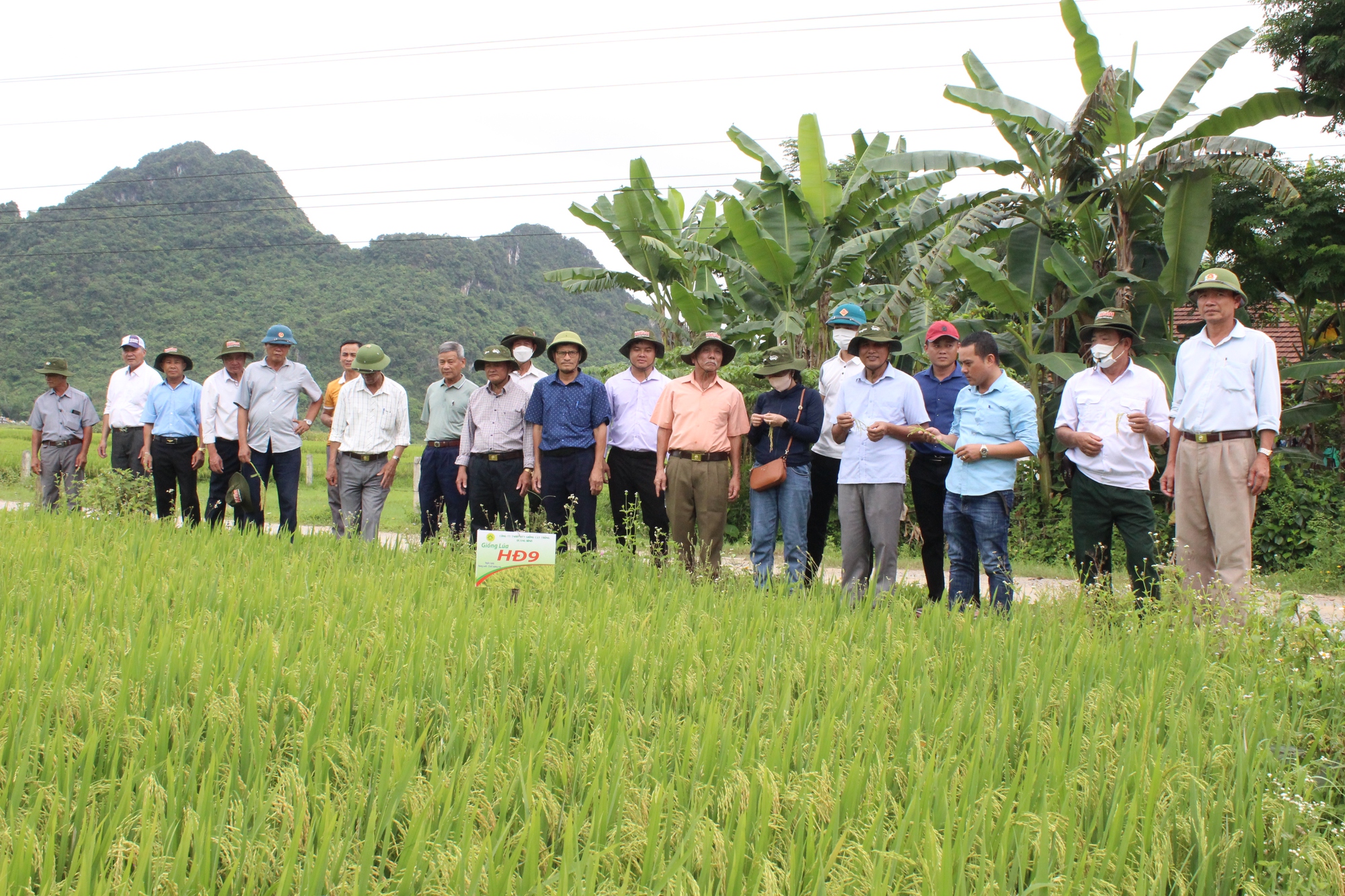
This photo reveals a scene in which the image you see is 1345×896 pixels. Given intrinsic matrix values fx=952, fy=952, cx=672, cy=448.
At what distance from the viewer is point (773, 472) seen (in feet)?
17.1

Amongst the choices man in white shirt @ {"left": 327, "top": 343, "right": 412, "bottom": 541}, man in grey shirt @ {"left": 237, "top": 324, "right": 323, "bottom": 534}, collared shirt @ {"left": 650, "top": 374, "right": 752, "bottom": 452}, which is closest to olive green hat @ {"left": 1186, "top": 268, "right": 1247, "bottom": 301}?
collared shirt @ {"left": 650, "top": 374, "right": 752, "bottom": 452}

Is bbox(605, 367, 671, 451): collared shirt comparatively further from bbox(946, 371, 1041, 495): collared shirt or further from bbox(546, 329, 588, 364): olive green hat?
bbox(946, 371, 1041, 495): collared shirt

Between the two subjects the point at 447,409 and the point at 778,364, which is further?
the point at 447,409

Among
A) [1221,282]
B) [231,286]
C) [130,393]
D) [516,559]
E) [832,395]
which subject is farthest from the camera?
[231,286]

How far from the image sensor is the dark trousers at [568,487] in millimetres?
5938

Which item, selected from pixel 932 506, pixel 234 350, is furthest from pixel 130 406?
pixel 932 506

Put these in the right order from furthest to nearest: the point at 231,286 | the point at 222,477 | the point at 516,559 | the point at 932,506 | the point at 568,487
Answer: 1. the point at 231,286
2. the point at 222,477
3. the point at 568,487
4. the point at 932,506
5. the point at 516,559

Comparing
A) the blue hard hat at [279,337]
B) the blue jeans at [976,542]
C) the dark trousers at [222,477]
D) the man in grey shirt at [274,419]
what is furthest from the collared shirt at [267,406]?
the blue jeans at [976,542]

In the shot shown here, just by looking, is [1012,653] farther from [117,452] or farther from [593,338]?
[593,338]

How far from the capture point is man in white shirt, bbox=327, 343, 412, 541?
669 centimetres

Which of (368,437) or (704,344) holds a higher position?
(704,344)

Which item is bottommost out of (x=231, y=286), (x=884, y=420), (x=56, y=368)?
(x=884, y=420)

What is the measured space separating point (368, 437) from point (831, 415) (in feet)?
10.7

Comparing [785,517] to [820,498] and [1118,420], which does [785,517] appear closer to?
[820,498]
